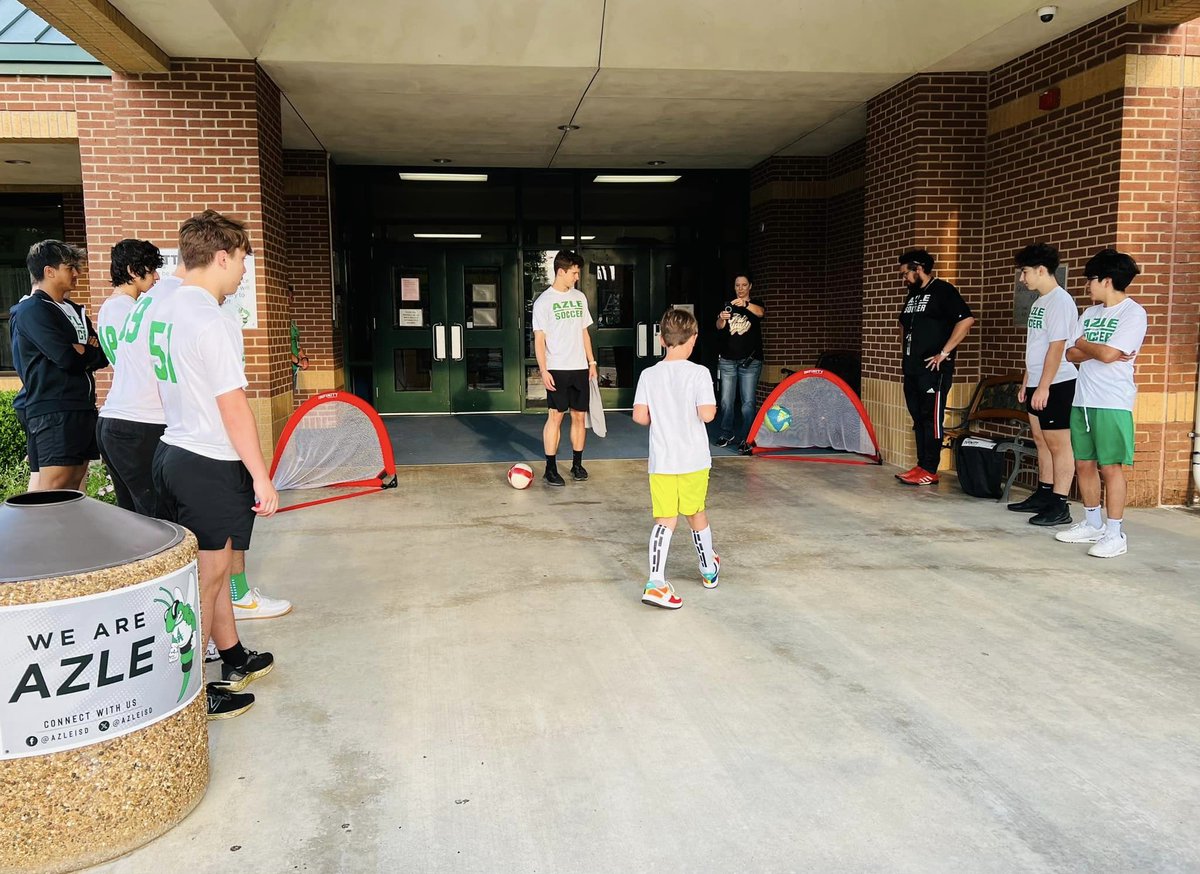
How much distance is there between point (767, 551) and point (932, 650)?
1.88m

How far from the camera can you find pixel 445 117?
1062 centimetres

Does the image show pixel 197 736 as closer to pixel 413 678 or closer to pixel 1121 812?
pixel 413 678

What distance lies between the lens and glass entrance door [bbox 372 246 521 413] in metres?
14.0

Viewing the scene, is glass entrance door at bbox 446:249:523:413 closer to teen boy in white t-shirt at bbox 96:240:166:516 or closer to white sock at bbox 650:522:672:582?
white sock at bbox 650:522:672:582

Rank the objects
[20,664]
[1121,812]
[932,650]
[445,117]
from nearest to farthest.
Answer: [20,664] < [1121,812] < [932,650] < [445,117]

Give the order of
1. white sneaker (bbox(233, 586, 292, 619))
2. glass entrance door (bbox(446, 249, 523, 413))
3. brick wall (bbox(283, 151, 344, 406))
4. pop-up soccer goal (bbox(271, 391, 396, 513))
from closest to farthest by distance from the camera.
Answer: white sneaker (bbox(233, 586, 292, 619)) → pop-up soccer goal (bbox(271, 391, 396, 513)) → brick wall (bbox(283, 151, 344, 406)) → glass entrance door (bbox(446, 249, 523, 413))

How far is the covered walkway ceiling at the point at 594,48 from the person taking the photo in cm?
775

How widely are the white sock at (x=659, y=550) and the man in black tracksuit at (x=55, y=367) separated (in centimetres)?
322

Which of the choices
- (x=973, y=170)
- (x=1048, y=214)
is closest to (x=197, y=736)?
(x=1048, y=214)

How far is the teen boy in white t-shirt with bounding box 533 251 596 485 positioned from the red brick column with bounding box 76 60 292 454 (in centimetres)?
251

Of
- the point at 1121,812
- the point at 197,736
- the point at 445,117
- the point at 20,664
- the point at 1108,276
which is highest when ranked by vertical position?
the point at 445,117

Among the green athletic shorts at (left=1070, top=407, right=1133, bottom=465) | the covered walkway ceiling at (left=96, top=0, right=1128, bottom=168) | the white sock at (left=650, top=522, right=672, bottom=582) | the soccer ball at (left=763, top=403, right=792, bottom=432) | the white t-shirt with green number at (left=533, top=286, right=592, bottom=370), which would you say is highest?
the covered walkway ceiling at (left=96, top=0, right=1128, bottom=168)

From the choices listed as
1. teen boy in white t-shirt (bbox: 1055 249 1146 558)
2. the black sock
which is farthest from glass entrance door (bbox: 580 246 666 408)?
the black sock

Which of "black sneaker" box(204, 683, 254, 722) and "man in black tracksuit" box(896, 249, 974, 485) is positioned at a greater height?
"man in black tracksuit" box(896, 249, 974, 485)
